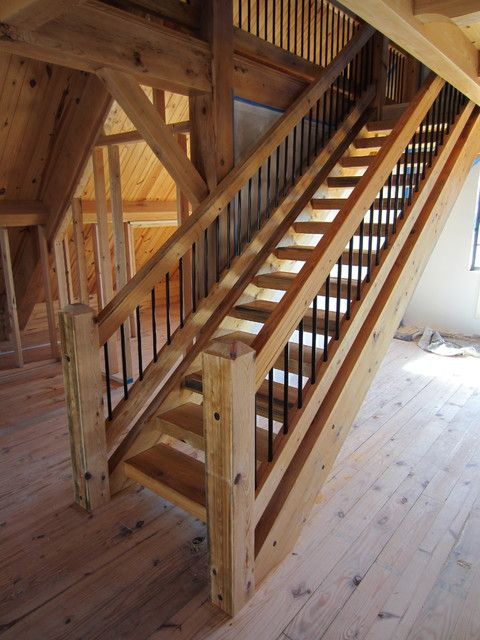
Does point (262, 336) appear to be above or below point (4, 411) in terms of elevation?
above

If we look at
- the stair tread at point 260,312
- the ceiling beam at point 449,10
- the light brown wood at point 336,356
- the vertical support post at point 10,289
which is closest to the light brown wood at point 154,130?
the stair tread at point 260,312

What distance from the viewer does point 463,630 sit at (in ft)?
5.49

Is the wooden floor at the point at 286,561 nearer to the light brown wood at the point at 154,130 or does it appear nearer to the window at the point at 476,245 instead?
the light brown wood at the point at 154,130

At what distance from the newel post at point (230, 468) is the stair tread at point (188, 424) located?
0.51 meters

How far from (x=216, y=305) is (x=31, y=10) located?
1.90 metres

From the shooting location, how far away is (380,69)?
4285 millimetres

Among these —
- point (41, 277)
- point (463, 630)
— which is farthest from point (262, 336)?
point (41, 277)

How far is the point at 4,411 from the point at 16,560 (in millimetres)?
1706

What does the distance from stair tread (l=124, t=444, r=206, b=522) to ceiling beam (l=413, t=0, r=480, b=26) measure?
212 cm

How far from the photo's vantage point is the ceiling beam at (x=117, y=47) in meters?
2.18

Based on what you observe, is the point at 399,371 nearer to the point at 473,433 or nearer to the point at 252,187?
the point at 473,433

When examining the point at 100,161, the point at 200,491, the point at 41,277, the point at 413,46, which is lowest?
Result: the point at 200,491

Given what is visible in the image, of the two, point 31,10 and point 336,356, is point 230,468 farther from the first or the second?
point 31,10

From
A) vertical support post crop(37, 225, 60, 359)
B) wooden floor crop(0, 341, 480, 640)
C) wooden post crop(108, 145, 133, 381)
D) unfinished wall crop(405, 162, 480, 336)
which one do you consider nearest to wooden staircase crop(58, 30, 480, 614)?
wooden floor crop(0, 341, 480, 640)
